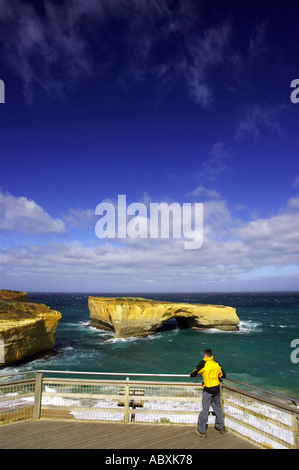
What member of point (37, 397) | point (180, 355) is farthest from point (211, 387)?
point (180, 355)

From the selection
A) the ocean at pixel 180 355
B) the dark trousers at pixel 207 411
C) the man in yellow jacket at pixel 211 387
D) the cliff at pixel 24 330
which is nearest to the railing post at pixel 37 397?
the man in yellow jacket at pixel 211 387

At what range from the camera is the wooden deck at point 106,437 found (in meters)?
5.66

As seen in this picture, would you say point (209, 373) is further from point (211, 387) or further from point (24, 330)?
point (24, 330)

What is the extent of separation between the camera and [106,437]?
5973 mm

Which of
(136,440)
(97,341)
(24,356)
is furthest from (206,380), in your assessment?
(97,341)

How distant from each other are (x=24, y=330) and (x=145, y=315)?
63.7 feet

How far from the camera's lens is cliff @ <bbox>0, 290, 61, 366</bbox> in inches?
808

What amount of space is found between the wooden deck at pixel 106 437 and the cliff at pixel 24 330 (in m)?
16.0

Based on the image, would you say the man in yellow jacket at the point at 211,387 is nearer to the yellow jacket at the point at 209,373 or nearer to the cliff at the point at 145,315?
the yellow jacket at the point at 209,373

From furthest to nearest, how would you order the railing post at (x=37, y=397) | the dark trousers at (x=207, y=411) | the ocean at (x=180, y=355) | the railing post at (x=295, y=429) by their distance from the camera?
the ocean at (x=180, y=355)
the railing post at (x=37, y=397)
the dark trousers at (x=207, y=411)
the railing post at (x=295, y=429)

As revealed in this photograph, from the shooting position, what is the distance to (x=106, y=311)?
1499 inches

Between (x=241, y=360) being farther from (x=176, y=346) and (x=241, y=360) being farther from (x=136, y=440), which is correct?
(x=136, y=440)

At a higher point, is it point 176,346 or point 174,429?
point 174,429
